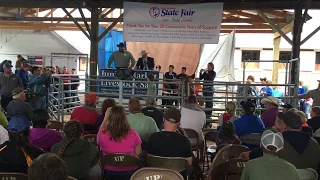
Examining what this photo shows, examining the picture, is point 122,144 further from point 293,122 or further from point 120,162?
point 293,122

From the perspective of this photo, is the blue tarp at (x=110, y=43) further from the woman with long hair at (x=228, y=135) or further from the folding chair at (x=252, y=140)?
the woman with long hair at (x=228, y=135)

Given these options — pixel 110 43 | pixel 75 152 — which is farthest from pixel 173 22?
pixel 110 43

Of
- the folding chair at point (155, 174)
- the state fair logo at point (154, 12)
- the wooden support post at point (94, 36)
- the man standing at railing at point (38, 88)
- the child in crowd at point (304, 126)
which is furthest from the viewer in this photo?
the wooden support post at point (94, 36)

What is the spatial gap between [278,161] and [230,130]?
1.66 m

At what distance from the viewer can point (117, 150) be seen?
367 centimetres

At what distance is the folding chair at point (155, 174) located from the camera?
2.74 m

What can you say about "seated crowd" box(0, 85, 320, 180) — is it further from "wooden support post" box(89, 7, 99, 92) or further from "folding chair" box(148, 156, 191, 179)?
"wooden support post" box(89, 7, 99, 92)

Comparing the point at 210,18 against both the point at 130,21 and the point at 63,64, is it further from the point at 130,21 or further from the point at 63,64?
the point at 63,64

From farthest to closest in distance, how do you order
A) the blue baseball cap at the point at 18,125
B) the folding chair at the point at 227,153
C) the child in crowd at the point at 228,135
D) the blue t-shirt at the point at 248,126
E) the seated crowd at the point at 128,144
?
the blue t-shirt at the point at 248,126 < the child in crowd at the point at 228,135 < the folding chair at the point at 227,153 < the blue baseball cap at the point at 18,125 < the seated crowd at the point at 128,144

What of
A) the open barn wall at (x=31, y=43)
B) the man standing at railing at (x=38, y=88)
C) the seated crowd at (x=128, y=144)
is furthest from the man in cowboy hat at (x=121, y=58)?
the open barn wall at (x=31, y=43)

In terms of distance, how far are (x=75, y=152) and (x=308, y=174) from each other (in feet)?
6.91

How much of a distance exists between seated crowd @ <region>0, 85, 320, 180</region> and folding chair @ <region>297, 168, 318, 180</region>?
5 cm

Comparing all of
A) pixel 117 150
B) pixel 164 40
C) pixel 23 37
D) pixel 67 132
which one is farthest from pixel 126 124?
pixel 23 37

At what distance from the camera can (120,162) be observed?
136 inches
